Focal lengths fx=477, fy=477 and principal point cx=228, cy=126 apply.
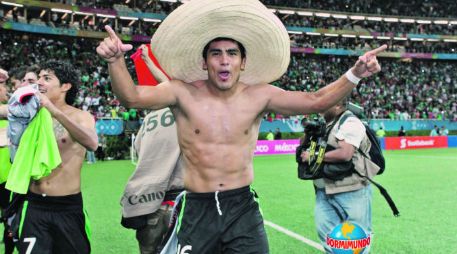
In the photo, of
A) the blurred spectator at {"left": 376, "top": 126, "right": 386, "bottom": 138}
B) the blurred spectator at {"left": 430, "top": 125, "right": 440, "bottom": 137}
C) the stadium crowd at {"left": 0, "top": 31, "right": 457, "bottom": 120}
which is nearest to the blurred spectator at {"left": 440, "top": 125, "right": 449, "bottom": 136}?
the blurred spectator at {"left": 430, "top": 125, "right": 440, "bottom": 137}

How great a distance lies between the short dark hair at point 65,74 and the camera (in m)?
4.01

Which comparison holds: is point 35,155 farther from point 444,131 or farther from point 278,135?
point 444,131

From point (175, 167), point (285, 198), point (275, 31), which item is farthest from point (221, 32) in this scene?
point (285, 198)

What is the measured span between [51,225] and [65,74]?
126cm

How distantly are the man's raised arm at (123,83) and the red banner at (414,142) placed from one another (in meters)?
27.1

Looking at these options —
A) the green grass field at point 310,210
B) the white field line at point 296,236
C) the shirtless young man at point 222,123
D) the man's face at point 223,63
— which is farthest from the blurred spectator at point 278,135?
the man's face at point 223,63

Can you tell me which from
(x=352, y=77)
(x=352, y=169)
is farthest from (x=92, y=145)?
(x=352, y=169)

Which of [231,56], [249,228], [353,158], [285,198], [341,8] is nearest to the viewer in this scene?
[249,228]

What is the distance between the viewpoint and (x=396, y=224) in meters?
7.70

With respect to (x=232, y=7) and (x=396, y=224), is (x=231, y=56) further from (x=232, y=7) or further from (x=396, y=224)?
(x=396, y=224)

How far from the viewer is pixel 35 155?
3578mm

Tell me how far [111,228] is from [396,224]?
14.9 ft

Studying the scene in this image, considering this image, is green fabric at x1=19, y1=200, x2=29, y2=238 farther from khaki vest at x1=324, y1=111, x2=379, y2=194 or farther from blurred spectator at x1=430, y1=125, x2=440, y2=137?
blurred spectator at x1=430, y1=125, x2=440, y2=137

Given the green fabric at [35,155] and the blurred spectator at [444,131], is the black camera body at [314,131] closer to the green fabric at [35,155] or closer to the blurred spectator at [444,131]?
the green fabric at [35,155]
